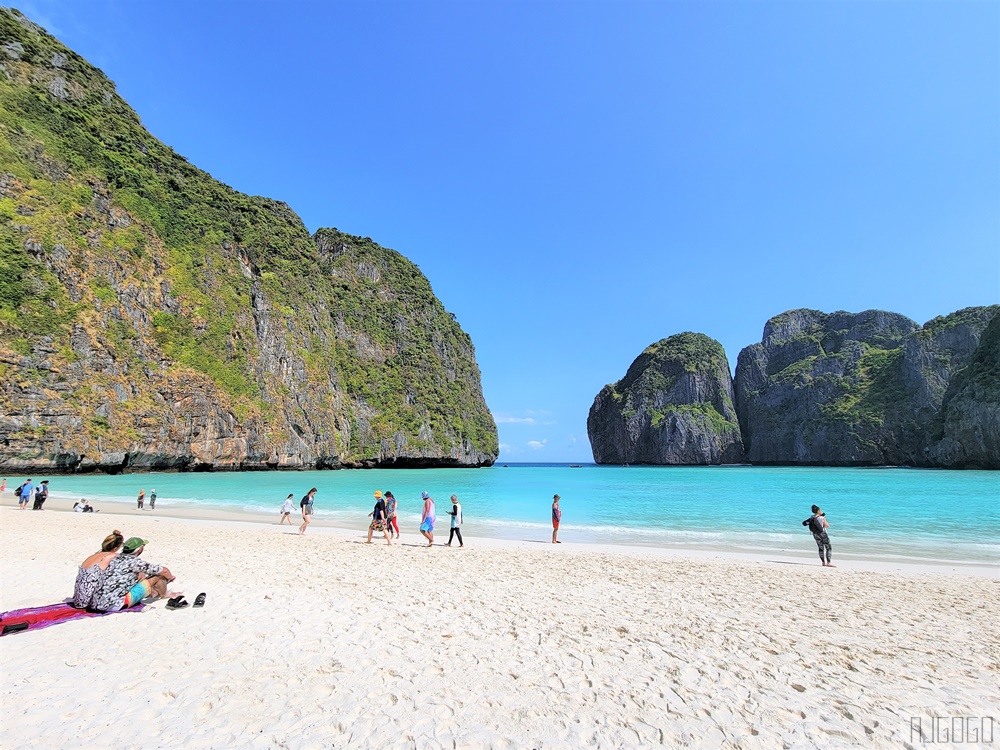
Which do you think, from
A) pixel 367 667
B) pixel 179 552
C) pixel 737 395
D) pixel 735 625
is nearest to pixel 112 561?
pixel 367 667

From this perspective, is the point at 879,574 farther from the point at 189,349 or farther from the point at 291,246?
the point at 291,246

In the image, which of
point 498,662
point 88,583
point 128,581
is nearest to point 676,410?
point 498,662

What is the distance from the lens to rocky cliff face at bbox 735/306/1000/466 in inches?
4343

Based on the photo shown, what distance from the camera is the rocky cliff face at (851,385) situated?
362ft

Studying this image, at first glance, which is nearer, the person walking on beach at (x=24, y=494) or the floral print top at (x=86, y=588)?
the floral print top at (x=86, y=588)

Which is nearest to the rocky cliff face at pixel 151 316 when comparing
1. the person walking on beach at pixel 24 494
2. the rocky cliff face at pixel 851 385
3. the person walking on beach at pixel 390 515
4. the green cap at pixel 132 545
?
the person walking on beach at pixel 24 494

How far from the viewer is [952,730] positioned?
4.25 m

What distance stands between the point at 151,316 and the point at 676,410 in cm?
13785

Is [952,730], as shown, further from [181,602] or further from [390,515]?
[390,515]

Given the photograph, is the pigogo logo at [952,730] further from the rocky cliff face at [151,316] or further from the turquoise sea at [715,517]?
the rocky cliff face at [151,316]

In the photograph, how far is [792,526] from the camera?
2077 centimetres

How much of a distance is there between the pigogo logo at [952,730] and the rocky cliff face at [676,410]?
152943 millimetres

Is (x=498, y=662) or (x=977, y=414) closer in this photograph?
(x=498, y=662)

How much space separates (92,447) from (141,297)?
1845 centimetres
